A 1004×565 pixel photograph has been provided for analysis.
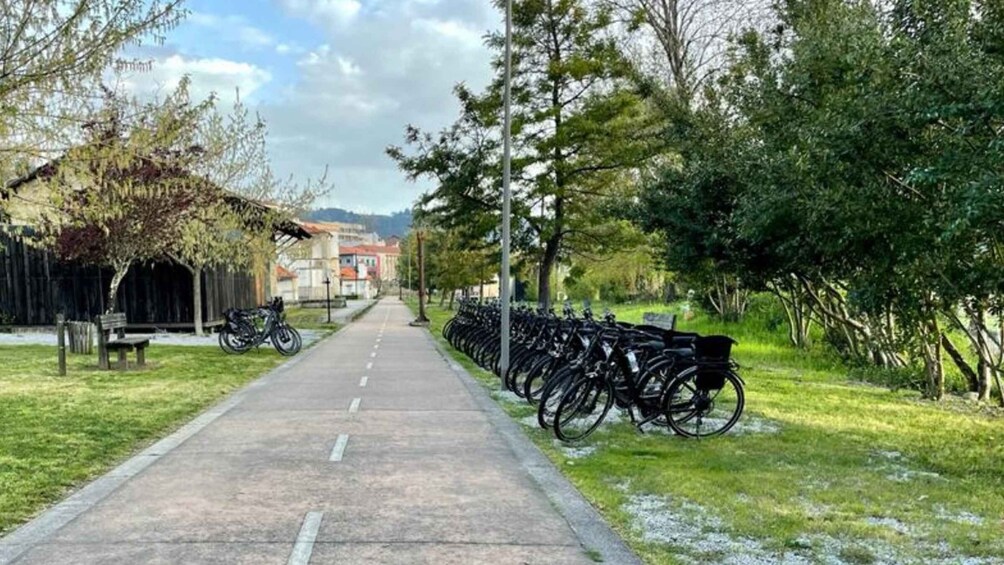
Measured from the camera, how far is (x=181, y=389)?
11875mm

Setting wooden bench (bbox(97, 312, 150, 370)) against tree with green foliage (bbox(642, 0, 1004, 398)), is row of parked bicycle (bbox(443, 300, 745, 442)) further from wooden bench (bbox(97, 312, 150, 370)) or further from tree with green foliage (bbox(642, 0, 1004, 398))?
wooden bench (bbox(97, 312, 150, 370))

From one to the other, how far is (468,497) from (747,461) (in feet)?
9.10

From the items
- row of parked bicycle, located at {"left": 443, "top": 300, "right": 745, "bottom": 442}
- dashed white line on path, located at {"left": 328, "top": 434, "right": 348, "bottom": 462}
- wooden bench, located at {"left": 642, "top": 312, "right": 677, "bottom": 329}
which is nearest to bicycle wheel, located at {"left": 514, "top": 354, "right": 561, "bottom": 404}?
row of parked bicycle, located at {"left": 443, "top": 300, "right": 745, "bottom": 442}

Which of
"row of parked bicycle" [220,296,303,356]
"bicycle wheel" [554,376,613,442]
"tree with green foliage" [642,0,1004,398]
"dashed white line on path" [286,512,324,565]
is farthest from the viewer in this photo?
"row of parked bicycle" [220,296,303,356]

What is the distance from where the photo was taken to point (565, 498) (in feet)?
19.2

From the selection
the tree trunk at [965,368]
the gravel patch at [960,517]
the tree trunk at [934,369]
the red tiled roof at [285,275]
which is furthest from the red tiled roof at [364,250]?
the gravel patch at [960,517]

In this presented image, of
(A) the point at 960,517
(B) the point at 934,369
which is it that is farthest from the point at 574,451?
(B) the point at 934,369

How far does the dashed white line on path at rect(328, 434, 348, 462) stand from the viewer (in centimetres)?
719

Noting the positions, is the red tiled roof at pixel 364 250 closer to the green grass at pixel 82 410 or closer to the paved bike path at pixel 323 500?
the green grass at pixel 82 410

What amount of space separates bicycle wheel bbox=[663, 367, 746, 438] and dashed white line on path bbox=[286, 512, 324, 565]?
Answer: 4170mm

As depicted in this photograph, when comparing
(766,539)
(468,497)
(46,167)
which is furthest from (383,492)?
(46,167)

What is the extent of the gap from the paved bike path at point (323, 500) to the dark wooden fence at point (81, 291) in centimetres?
1707

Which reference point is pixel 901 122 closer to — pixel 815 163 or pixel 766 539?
pixel 815 163

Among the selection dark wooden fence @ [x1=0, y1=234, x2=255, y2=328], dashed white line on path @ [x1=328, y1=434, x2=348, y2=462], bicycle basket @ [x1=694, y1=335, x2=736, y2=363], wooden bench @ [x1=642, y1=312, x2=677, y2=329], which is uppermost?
dark wooden fence @ [x1=0, y1=234, x2=255, y2=328]
